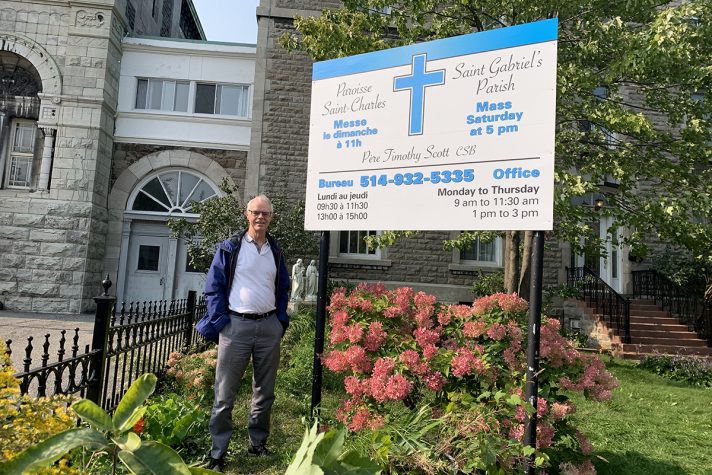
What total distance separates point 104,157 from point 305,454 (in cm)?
1508

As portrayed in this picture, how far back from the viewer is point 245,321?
3.90 meters

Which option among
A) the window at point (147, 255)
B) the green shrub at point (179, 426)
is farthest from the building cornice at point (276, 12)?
the green shrub at point (179, 426)

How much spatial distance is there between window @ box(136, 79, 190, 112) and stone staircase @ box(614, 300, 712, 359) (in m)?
13.5

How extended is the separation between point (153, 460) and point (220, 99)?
600 inches

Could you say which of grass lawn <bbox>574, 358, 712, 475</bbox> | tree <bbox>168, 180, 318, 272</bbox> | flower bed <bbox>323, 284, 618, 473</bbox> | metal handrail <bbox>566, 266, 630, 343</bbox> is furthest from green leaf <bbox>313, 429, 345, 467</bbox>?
metal handrail <bbox>566, 266, 630, 343</bbox>

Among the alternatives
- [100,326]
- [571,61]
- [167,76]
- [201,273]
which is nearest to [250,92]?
[167,76]

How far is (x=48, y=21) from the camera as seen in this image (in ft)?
45.4

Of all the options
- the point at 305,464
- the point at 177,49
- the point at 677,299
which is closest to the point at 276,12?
the point at 177,49

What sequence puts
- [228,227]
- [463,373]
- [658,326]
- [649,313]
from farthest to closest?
[649,313] → [658,326] → [228,227] → [463,373]

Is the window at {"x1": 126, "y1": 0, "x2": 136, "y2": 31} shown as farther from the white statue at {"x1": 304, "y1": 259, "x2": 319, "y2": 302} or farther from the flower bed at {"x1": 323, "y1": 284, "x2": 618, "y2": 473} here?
the flower bed at {"x1": 323, "y1": 284, "x2": 618, "y2": 473}

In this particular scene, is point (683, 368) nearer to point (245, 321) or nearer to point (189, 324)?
point (189, 324)

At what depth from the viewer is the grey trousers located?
12.4 ft

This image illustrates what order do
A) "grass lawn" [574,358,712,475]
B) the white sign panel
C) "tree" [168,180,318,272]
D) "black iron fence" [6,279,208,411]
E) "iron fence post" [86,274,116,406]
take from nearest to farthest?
the white sign panel < "black iron fence" [6,279,208,411] < "iron fence post" [86,274,116,406] < "grass lawn" [574,358,712,475] < "tree" [168,180,318,272]

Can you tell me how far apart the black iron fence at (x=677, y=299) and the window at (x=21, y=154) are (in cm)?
1796
